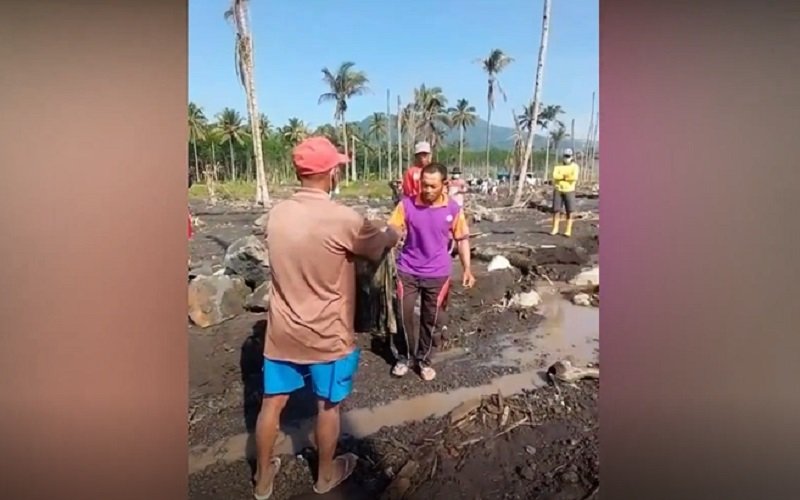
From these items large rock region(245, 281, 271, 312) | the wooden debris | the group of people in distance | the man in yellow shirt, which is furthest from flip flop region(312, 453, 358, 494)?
the man in yellow shirt

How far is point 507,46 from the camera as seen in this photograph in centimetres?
155

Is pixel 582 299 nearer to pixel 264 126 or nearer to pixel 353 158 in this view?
pixel 353 158

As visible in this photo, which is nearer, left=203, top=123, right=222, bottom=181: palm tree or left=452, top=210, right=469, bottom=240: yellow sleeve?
left=203, top=123, right=222, bottom=181: palm tree

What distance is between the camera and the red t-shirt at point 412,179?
1.58 metres

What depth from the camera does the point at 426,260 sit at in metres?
1.61

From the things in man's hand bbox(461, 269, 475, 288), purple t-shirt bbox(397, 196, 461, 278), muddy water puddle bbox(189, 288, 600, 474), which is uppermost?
purple t-shirt bbox(397, 196, 461, 278)

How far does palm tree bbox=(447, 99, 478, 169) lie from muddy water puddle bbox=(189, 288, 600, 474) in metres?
0.45

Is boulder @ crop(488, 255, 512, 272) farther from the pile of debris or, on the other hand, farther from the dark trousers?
the pile of debris

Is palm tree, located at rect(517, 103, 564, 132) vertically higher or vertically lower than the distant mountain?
higher

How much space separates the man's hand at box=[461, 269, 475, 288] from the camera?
64.2 inches
